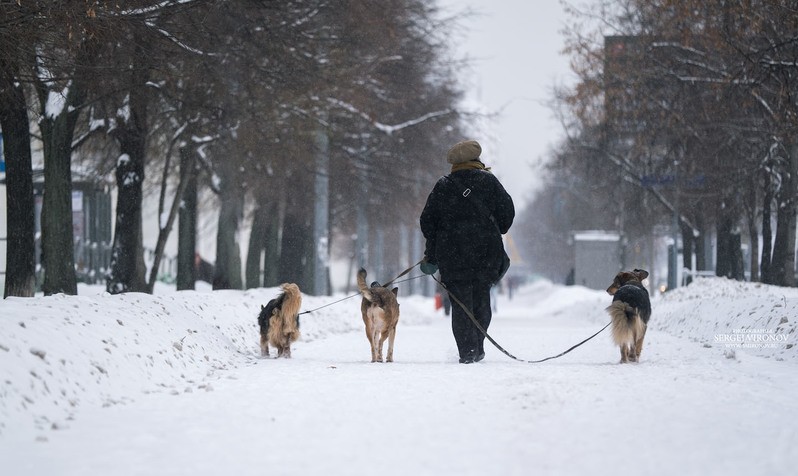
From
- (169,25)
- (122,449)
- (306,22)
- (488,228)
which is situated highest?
(306,22)

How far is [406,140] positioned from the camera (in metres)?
32.6

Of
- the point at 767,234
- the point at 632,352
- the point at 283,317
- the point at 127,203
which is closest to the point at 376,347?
the point at 283,317

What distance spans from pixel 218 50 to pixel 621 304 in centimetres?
833

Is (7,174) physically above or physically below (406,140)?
below

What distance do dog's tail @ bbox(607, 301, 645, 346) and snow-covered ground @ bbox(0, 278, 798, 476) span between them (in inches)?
13.8

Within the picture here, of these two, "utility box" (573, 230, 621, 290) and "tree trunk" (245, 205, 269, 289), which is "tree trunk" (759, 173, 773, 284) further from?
"utility box" (573, 230, 621, 290)

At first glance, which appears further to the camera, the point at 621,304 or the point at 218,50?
the point at 218,50

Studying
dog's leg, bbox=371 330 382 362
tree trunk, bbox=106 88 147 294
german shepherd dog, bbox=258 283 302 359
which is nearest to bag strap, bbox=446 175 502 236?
dog's leg, bbox=371 330 382 362

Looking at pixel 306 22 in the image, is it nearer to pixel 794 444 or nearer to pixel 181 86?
pixel 181 86

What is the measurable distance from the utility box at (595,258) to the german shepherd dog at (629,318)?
48336 mm

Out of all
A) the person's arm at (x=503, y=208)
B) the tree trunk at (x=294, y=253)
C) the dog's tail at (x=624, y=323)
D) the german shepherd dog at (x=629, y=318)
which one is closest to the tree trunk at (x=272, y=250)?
the tree trunk at (x=294, y=253)

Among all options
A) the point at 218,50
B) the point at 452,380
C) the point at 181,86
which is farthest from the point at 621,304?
the point at 181,86

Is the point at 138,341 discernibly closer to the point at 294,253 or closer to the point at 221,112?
the point at 221,112

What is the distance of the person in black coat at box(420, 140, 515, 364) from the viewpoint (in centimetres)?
1118
